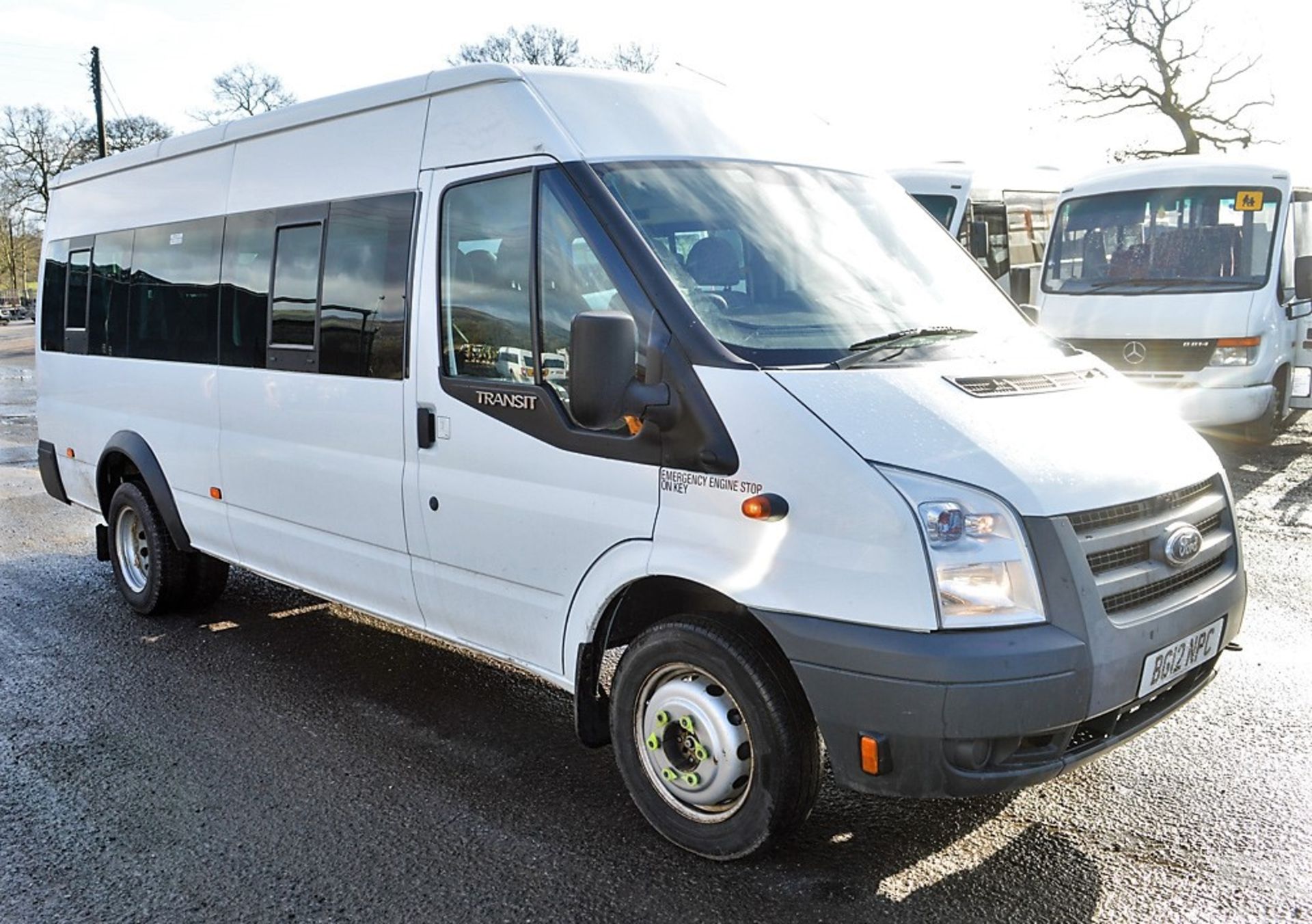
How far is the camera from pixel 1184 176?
12148 mm

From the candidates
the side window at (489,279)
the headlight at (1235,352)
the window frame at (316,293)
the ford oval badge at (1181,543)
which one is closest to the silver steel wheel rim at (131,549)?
the window frame at (316,293)

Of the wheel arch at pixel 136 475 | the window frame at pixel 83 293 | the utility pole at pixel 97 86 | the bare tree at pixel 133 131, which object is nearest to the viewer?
the wheel arch at pixel 136 475

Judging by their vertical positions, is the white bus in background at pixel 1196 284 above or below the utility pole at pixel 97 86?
below

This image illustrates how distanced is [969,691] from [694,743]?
0.95 m

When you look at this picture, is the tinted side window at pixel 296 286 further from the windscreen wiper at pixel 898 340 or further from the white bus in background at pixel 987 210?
the white bus in background at pixel 987 210

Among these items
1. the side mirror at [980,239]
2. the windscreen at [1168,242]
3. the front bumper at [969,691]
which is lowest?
the front bumper at [969,691]

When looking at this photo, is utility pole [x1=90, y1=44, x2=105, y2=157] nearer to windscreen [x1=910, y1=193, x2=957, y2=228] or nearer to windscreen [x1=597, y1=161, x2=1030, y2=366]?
windscreen [x1=910, y1=193, x2=957, y2=228]

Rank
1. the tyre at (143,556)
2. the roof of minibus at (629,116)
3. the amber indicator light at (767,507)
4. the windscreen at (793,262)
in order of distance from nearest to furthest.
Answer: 1. the amber indicator light at (767,507)
2. the windscreen at (793,262)
3. the roof of minibus at (629,116)
4. the tyre at (143,556)

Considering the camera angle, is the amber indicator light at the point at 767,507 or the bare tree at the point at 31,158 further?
the bare tree at the point at 31,158

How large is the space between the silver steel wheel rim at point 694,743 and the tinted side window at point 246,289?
9.38 feet

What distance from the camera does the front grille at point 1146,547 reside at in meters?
3.38

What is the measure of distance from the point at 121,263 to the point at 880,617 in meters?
5.52

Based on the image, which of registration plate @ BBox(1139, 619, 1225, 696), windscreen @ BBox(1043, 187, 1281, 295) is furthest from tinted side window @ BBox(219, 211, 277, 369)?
windscreen @ BBox(1043, 187, 1281, 295)

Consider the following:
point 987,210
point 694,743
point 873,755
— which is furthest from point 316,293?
point 987,210
